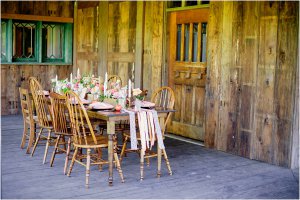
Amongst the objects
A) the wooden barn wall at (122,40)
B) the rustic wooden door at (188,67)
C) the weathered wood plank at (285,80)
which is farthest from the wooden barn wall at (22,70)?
the weathered wood plank at (285,80)

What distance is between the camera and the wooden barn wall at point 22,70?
8930 millimetres

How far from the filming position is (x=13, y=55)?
9.05 meters

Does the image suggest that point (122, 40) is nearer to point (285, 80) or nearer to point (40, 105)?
point (40, 105)

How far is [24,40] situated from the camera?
9172mm

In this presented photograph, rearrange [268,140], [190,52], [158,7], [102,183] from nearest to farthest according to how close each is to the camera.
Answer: [102,183]
[268,140]
[190,52]
[158,7]

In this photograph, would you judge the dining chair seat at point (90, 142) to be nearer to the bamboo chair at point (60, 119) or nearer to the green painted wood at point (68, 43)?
the bamboo chair at point (60, 119)

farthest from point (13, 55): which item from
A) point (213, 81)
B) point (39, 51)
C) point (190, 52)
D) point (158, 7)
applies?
point (213, 81)

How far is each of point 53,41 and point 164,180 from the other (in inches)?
229

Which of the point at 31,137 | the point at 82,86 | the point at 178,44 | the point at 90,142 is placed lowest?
the point at 31,137

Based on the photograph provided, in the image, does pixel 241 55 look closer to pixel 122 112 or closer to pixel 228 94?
pixel 228 94

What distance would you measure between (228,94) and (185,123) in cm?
117

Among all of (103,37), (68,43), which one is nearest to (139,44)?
(103,37)

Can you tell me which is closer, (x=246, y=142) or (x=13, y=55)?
(x=246, y=142)

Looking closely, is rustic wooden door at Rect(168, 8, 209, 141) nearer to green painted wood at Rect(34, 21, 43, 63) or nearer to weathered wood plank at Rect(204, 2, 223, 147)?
weathered wood plank at Rect(204, 2, 223, 147)
